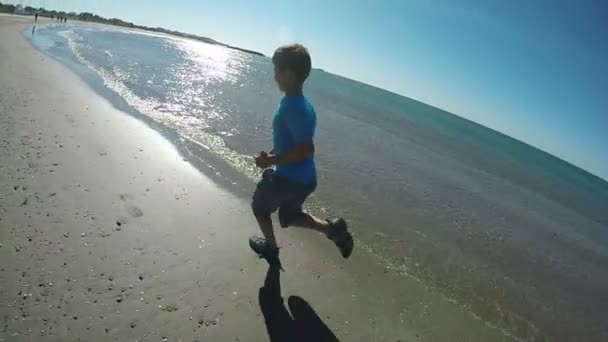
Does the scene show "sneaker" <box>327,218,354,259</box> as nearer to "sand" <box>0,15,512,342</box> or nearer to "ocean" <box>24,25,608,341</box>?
"sand" <box>0,15,512,342</box>

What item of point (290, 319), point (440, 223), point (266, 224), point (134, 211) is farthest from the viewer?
point (440, 223)

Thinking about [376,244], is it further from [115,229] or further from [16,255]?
[16,255]

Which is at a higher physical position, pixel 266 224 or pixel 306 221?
pixel 306 221

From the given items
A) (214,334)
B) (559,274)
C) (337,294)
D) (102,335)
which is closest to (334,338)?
(337,294)

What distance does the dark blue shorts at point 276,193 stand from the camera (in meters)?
3.71

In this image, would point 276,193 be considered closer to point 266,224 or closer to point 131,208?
point 266,224

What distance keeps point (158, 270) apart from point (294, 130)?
74.8 inches

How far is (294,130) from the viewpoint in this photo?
3.36m

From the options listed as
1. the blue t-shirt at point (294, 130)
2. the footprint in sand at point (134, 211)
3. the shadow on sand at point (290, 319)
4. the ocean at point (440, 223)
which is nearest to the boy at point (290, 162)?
the blue t-shirt at point (294, 130)

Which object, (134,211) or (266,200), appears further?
(134,211)

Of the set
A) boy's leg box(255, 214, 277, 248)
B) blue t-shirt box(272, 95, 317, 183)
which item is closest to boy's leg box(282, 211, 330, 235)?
boy's leg box(255, 214, 277, 248)

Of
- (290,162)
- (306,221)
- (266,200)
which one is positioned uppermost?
(290,162)

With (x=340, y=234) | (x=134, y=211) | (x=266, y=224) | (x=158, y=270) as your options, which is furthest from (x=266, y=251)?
(x=134, y=211)

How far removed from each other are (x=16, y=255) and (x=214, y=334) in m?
1.93
